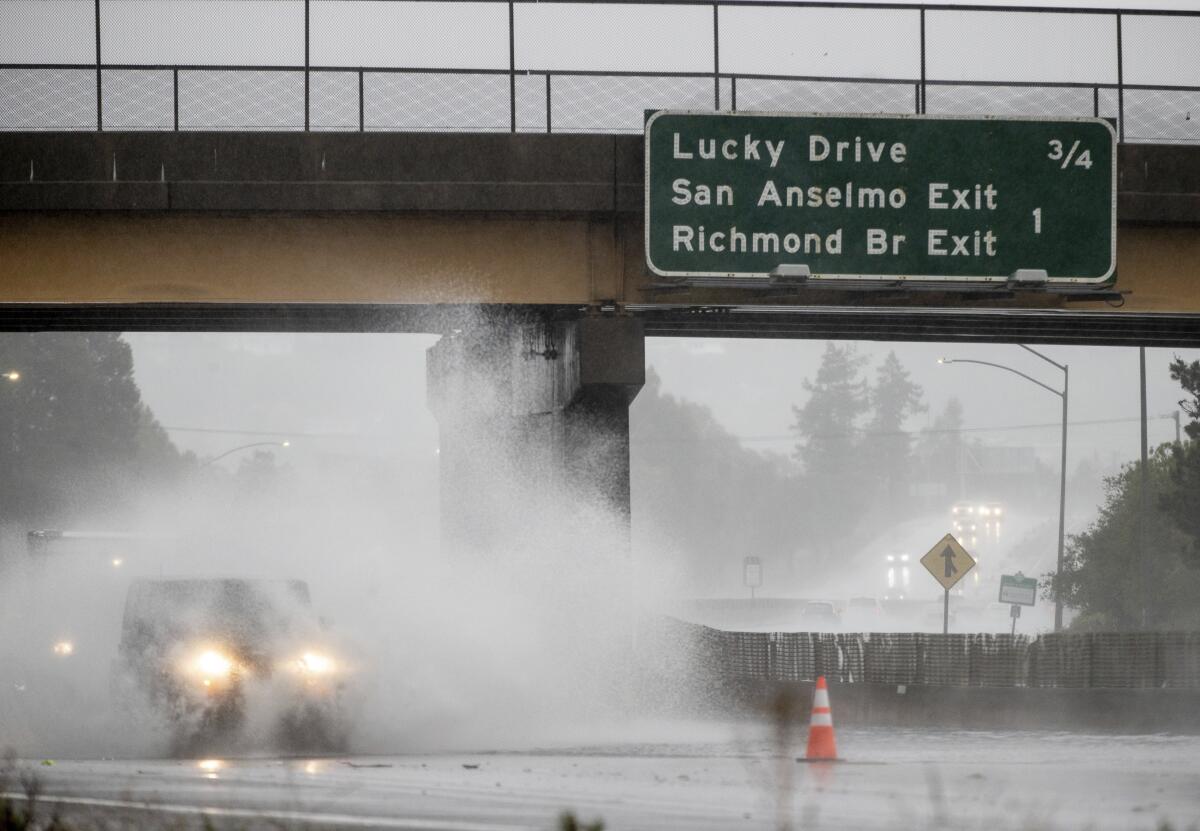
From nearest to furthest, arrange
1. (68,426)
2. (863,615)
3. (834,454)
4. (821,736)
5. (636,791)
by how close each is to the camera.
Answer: (636,791), (821,736), (863,615), (68,426), (834,454)

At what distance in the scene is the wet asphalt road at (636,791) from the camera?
9953 mm

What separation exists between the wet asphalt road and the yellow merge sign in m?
15.4

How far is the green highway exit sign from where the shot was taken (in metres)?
20.5

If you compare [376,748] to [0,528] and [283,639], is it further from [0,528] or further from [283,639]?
[0,528]

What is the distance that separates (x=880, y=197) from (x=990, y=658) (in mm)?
9683

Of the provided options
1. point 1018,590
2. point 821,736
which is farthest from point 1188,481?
point 821,736

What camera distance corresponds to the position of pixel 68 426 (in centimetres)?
10938

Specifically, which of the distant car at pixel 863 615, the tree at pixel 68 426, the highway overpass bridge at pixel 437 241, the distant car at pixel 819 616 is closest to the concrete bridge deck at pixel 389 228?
the highway overpass bridge at pixel 437 241

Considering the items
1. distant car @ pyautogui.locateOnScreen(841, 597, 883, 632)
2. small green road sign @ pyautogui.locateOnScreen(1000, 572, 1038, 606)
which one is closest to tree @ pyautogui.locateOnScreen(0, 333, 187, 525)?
distant car @ pyautogui.locateOnScreen(841, 597, 883, 632)

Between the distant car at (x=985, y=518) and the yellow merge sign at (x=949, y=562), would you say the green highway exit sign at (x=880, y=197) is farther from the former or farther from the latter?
the distant car at (x=985, y=518)

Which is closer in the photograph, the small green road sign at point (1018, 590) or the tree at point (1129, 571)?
the small green road sign at point (1018, 590)

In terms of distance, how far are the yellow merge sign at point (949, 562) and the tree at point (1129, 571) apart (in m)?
25.4

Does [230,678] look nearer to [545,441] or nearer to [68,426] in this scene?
[545,441]

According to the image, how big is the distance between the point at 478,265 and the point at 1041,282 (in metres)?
6.46
